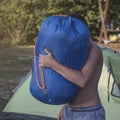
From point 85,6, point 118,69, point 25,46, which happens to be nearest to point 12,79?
point 118,69

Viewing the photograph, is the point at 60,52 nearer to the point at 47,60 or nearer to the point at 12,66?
the point at 47,60

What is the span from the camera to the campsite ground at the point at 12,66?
821 centimetres

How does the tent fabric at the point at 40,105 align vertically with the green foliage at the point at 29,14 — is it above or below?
above

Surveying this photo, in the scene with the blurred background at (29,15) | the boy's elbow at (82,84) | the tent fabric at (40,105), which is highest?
the boy's elbow at (82,84)

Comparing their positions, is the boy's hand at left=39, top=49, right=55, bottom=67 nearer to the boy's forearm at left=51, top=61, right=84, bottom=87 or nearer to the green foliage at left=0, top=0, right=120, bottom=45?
the boy's forearm at left=51, top=61, right=84, bottom=87

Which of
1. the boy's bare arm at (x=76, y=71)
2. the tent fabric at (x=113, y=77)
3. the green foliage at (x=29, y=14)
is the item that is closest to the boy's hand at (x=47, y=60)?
the boy's bare arm at (x=76, y=71)

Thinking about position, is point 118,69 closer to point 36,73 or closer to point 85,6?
point 36,73

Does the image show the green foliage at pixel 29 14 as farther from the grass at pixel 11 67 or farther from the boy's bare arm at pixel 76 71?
the boy's bare arm at pixel 76 71

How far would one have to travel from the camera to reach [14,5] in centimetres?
1499

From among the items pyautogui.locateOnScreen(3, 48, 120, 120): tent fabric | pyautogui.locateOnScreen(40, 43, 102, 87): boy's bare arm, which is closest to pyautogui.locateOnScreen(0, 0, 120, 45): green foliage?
pyautogui.locateOnScreen(3, 48, 120, 120): tent fabric

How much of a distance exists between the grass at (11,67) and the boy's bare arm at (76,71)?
4059mm

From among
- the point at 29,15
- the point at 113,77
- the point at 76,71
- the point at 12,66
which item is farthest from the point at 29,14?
the point at 76,71

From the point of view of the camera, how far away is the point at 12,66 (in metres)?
10.8

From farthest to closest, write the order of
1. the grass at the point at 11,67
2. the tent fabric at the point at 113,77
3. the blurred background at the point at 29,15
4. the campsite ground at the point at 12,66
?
the blurred background at the point at 29,15
the campsite ground at the point at 12,66
the grass at the point at 11,67
the tent fabric at the point at 113,77
